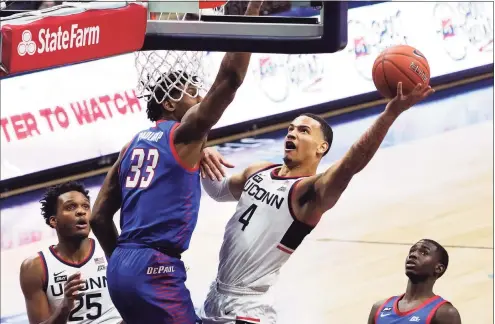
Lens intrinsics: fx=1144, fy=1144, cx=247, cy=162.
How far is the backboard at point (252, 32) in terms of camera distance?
4.05 metres

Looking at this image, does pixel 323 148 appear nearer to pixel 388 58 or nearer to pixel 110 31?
pixel 388 58

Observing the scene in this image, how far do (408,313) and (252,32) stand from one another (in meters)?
1.95

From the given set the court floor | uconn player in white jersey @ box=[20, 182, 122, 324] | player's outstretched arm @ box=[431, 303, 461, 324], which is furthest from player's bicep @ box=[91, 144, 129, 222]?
the court floor

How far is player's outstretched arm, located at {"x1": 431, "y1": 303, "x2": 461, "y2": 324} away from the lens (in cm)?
531

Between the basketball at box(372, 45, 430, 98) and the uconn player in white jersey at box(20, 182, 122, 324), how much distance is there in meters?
1.80

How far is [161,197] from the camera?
466cm

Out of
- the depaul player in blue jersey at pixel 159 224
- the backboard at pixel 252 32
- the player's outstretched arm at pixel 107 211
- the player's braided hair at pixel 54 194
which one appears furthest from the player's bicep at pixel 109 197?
the backboard at pixel 252 32

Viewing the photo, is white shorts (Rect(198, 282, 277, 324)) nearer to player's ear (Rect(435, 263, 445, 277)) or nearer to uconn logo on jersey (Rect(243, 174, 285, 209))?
uconn logo on jersey (Rect(243, 174, 285, 209))

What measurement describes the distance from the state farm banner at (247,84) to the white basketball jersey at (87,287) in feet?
12.1

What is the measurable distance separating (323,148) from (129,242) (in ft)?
3.64

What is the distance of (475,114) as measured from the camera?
10.2 meters

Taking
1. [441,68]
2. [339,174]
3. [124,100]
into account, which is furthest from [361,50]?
[339,174]

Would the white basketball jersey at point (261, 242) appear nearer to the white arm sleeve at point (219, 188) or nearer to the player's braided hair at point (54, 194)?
the white arm sleeve at point (219, 188)

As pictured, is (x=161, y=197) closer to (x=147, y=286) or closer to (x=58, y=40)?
(x=147, y=286)
